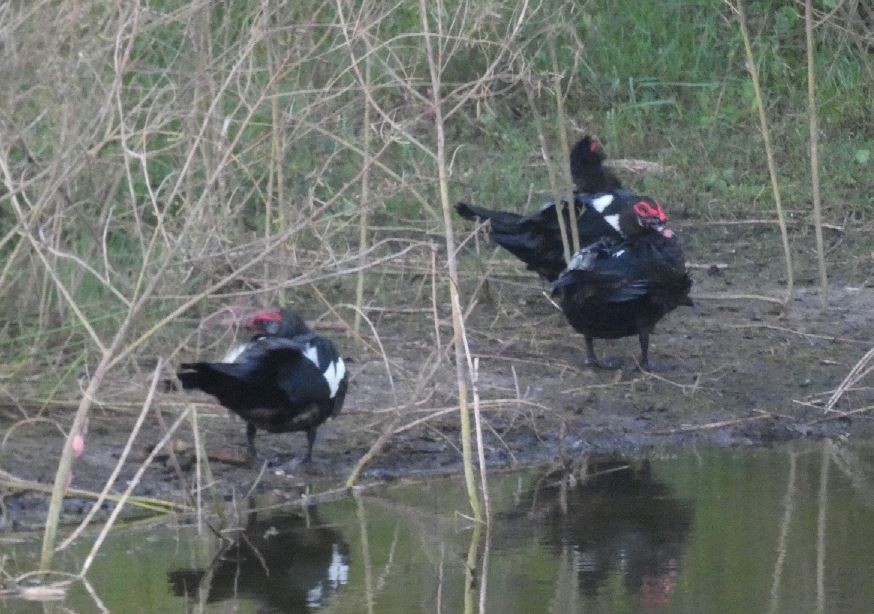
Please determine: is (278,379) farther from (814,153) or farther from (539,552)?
(814,153)

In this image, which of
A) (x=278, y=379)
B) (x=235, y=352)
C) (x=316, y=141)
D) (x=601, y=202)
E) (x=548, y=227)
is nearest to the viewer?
(x=278, y=379)

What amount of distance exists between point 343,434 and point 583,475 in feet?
3.68

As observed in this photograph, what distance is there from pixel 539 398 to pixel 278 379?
1903mm

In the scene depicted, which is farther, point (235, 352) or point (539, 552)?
point (235, 352)

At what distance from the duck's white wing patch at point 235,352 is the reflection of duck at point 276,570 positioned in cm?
79

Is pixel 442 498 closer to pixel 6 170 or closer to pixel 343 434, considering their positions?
pixel 343 434

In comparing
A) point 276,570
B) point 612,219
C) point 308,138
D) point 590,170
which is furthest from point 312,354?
point 590,170

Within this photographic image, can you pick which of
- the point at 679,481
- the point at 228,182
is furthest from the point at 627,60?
the point at 679,481

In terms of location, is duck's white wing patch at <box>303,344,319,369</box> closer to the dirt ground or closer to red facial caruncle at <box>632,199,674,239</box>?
the dirt ground

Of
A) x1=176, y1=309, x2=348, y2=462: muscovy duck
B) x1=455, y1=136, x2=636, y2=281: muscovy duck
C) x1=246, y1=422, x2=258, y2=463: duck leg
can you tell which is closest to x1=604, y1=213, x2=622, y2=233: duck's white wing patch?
x1=455, y1=136, x2=636, y2=281: muscovy duck

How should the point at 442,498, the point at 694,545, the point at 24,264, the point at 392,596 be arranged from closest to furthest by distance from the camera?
the point at 392,596 < the point at 694,545 < the point at 442,498 < the point at 24,264

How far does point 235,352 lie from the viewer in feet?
→ 23.6

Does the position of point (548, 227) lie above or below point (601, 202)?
below

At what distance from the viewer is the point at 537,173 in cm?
1252
